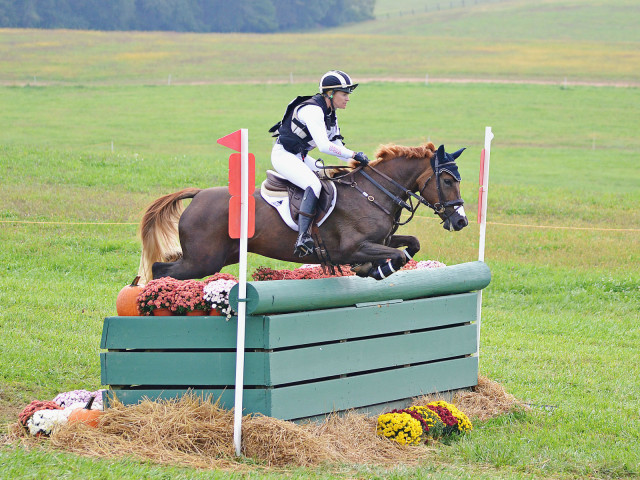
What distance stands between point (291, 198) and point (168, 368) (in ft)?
5.88

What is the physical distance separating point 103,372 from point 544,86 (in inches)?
1529

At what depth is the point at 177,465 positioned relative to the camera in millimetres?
5012

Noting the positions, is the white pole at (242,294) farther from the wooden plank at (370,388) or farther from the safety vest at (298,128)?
the safety vest at (298,128)

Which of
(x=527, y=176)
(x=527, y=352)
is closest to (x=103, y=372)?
(x=527, y=352)

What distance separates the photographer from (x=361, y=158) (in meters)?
6.65

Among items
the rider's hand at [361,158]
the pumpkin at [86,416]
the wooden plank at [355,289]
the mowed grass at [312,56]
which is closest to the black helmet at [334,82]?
the rider's hand at [361,158]

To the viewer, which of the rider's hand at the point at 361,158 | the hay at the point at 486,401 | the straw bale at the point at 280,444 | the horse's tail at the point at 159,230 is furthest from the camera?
the horse's tail at the point at 159,230

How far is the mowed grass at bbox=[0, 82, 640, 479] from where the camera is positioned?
592cm

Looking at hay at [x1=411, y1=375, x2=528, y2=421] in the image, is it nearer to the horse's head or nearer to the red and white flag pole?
the horse's head

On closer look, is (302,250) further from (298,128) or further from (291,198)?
(298,128)

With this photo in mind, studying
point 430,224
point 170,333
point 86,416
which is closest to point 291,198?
point 170,333

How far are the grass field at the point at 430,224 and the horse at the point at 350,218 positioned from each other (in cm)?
155

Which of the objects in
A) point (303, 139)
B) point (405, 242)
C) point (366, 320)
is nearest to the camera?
point (366, 320)

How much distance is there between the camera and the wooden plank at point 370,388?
5691 mm
